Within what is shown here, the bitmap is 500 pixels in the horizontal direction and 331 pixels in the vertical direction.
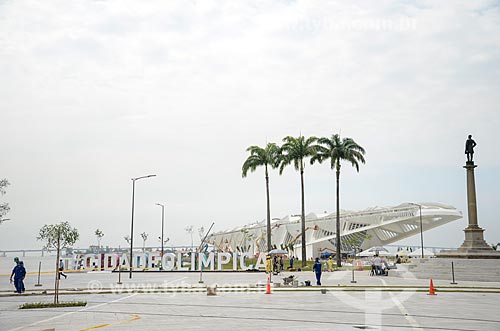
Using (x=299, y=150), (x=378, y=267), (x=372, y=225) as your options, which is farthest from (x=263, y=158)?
(x=372, y=225)

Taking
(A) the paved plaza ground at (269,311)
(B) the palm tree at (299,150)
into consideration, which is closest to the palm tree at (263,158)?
(B) the palm tree at (299,150)

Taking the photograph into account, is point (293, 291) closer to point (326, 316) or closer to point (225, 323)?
point (326, 316)

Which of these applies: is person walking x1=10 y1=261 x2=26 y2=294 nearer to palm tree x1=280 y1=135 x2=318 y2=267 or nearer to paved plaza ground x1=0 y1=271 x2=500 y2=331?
paved plaza ground x1=0 y1=271 x2=500 y2=331

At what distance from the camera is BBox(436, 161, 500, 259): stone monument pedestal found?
40.9 meters

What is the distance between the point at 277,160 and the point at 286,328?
48.8 metres

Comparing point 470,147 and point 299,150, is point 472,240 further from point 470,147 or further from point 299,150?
point 299,150

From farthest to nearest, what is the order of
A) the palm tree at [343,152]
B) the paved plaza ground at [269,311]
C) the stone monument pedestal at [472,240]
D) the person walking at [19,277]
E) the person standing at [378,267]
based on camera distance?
the palm tree at [343,152] → the person standing at [378,267] → the stone monument pedestal at [472,240] → the person walking at [19,277] → the paved plaza ground at [269,311]

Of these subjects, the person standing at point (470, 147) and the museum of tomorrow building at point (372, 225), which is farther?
the museum of tomorrow building at point (372, 225)

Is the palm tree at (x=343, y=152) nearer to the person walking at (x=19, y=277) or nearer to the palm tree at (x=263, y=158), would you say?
the palm tree at (x=263, y=158)

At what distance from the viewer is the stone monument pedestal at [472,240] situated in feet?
134

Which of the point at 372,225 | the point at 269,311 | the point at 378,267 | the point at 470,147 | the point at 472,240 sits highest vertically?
the point at 470,147

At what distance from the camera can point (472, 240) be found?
138 feet

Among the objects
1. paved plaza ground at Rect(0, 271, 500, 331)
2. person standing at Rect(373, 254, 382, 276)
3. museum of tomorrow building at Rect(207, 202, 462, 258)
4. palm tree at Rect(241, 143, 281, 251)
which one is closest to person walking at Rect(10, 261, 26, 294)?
paved plaza ground at Rect(0, 271, 500, 331)

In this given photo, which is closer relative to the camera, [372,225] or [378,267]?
[378,267]
